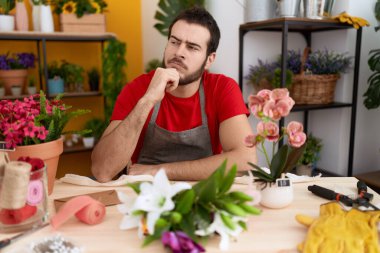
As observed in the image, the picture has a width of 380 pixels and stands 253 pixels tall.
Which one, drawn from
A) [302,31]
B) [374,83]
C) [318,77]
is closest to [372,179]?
[374,83]

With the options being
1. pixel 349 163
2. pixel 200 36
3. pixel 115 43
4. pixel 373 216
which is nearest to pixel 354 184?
Answer: pixel 373 216

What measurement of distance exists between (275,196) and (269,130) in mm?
183

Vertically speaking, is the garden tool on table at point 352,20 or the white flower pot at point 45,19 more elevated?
the white flower pot at point 45,19

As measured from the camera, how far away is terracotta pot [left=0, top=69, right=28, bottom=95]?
2959mm

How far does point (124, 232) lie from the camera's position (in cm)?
A: 83

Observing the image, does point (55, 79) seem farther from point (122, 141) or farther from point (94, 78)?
point (122, 141)

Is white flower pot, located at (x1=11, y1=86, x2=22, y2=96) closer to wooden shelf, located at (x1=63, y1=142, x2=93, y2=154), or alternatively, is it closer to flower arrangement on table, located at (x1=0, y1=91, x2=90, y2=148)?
wooden shelf, located at (x1=63, y1=142, x2=93, y2=154)

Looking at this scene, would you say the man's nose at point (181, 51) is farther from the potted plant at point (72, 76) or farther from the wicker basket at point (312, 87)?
the potted plant at point (72, 76)

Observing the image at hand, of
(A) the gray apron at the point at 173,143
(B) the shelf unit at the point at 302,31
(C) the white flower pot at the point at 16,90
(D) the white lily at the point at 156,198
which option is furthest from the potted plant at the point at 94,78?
(D) the white lily at the point at 156,198

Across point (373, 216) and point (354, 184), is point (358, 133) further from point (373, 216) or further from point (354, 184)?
point (373, 216)

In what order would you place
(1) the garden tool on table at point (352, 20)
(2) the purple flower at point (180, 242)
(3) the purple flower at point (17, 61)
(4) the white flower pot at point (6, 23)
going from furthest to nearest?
(3) the purple flower at point (17, 61) → (4) the white flower pot at point (6, 23) → (1) the garden tool on table at point (352, 20) → (2) the purple flower at point (180, 242)

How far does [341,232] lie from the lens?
2.60ft

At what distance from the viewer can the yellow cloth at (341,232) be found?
75cm

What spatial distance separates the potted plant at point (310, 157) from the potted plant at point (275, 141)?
170cm
